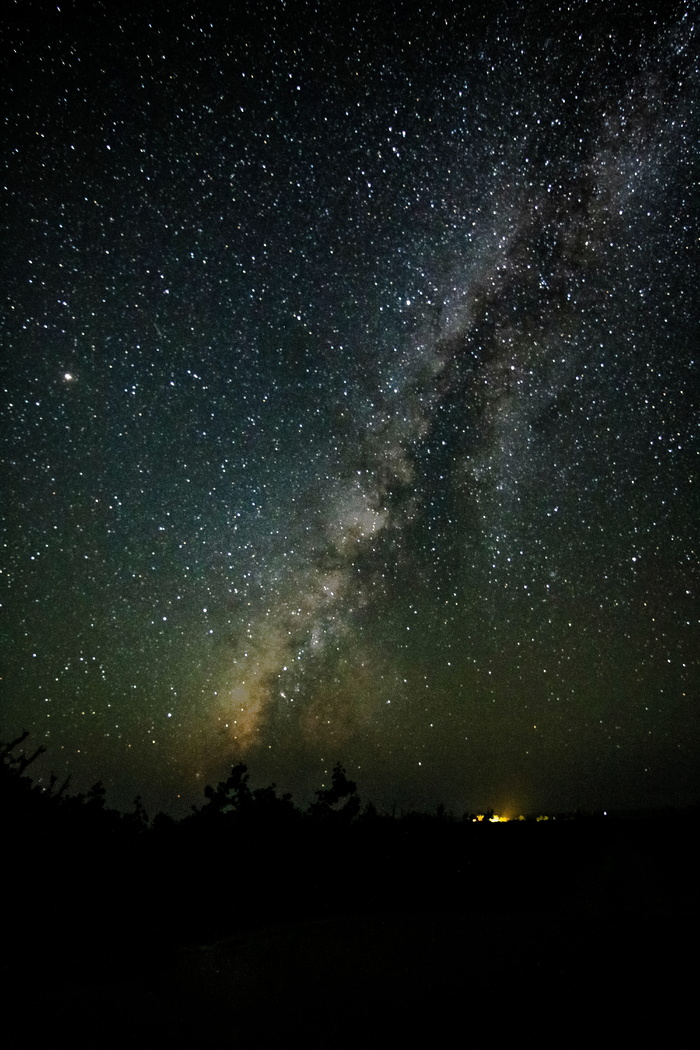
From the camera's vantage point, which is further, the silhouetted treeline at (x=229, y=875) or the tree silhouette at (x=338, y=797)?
the tree silhouette at (x=338, y=797)

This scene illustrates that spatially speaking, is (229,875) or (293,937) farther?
(229,875)

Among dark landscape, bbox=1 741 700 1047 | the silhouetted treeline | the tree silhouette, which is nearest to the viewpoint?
dark landscape, bbox=1 741 700 1047

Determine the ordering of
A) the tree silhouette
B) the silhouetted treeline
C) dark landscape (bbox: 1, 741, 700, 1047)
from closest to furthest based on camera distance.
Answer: dark landscape (bbox: 1, 741, 700, 1047) → the silhouetted treeline → the tree silhouette

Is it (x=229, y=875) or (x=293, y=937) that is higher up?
(x=229, y=875)

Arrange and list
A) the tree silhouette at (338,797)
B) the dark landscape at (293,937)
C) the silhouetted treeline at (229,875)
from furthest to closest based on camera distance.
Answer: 1. the tree silhouette at (338,797)
2. the silhouetted treeline at (229,875)
3. the dark landscape at (293,937)

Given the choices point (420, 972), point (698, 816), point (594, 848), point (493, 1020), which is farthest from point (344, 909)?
point (698, 816)

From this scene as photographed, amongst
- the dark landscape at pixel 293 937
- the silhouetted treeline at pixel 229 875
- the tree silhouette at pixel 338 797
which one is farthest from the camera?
the tree silhouette at pixel 338 797

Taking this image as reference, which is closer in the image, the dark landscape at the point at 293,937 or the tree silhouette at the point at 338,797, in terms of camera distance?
the dark landscape at the point at 293,937

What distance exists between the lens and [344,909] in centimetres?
1001

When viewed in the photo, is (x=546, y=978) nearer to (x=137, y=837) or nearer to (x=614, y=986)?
(x=614, y=986)

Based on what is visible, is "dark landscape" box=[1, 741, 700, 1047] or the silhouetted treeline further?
the silhouetted treeline

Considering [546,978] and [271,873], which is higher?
[271,873]

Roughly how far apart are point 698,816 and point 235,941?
29458mm

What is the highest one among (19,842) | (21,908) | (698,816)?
(698,816)
